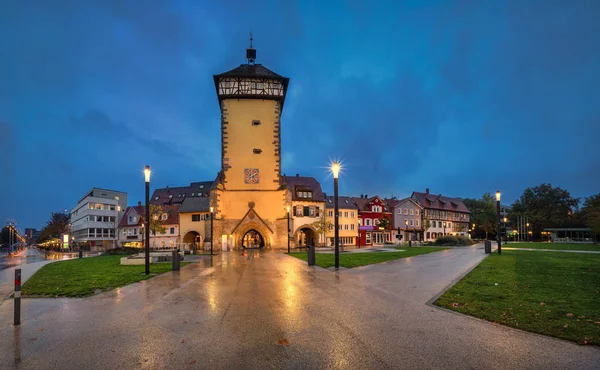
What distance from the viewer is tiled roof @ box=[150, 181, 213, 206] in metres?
65.0

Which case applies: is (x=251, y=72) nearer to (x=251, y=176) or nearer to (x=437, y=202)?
(x=251, y=176)

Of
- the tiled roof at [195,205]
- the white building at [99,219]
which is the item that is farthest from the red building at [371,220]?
the white building at [99,219]

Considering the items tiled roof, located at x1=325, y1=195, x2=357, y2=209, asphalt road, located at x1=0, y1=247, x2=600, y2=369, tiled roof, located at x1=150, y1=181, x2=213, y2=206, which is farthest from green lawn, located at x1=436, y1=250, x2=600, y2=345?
tiled roof, located at x1=150, y1=181, x2=213, y2=206

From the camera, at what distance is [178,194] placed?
6819 centimetres

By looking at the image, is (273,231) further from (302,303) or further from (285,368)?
(285,368)

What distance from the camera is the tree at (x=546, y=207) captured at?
79312 millimetres

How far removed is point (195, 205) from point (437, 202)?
190 feet

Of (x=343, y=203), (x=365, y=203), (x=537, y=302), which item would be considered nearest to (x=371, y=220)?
(x=365, y=203)

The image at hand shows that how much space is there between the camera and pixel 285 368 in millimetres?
4730

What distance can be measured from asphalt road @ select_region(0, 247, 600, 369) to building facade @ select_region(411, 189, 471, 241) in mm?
68565

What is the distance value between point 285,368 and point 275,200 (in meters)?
37.6

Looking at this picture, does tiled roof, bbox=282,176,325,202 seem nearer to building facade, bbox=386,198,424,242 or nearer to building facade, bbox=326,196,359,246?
building facade, bbox=326,196,359,246

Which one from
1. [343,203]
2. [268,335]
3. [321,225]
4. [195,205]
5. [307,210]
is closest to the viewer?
[268,335]

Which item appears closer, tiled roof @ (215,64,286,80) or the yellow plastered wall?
the yellow plastered wall
